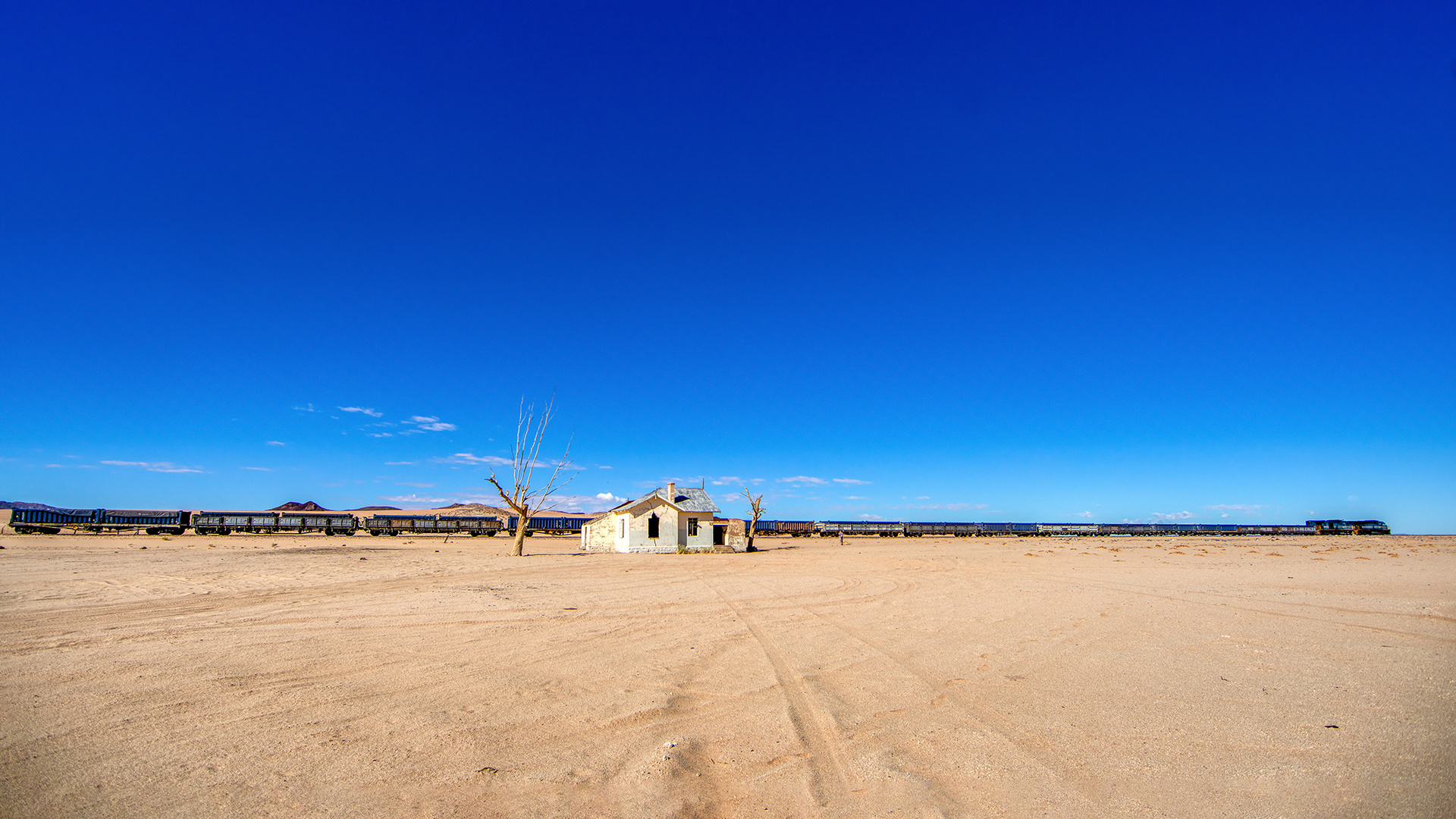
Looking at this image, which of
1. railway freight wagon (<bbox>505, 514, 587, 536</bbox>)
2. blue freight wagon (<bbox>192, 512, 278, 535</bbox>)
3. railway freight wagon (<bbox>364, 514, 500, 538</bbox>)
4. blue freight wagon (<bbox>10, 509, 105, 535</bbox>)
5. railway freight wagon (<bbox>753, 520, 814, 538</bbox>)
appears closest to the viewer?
blue freight wagon (<bbox>10, 509, 105, 535</bbox>)

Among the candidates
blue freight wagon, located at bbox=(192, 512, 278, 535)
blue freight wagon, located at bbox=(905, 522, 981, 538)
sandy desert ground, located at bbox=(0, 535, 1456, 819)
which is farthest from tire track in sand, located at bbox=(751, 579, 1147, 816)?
blue freight wagon, located at bbox=(905, 522, 981, 538)

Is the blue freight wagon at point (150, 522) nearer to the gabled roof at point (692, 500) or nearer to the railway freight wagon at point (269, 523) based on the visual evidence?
the railway freight wagon at point (269, 523)

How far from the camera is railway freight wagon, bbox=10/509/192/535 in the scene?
4403 cm

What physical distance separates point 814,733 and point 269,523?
210ft

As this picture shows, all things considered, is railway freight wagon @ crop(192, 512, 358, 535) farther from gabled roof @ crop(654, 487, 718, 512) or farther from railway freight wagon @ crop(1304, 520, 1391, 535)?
railway freight wagon @ crop(1304, 520, 1391, 535)

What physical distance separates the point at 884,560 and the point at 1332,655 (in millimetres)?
21789

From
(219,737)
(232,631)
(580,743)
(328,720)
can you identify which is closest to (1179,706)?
(580,743)

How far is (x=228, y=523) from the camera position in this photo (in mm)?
52781

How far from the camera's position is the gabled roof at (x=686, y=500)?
38406mm

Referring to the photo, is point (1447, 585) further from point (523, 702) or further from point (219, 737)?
point (219, 737)

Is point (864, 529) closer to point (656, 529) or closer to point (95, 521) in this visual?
point (656, 529)

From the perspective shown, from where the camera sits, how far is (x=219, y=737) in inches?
203

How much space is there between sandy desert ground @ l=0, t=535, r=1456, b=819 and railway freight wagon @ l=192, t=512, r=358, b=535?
4659 cm

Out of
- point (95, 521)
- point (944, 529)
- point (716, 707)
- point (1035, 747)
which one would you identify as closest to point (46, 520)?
point (95, 521)
